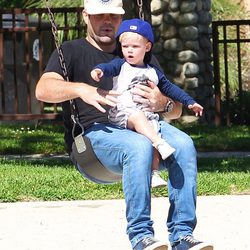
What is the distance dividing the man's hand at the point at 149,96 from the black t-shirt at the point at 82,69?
233 millimetres

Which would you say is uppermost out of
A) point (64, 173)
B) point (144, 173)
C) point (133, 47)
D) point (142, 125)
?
point (133, 47)

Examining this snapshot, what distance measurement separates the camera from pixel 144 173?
513cm

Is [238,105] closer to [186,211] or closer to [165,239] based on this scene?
[165,239]

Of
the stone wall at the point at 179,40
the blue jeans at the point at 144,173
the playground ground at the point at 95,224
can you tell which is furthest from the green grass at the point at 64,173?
the blue jeans at the point at 144,173

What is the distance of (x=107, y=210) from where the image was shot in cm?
797

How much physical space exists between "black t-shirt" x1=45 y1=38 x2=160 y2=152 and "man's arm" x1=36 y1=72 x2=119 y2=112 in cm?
11

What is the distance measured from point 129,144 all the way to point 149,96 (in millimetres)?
343

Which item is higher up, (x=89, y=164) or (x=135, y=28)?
(x=135, y=28)

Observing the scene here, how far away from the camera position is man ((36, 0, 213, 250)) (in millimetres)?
5145

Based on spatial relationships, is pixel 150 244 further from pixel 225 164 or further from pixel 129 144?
pixel 225 164

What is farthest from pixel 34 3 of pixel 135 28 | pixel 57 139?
pixel 135 28

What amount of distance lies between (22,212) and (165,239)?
1.66 metres

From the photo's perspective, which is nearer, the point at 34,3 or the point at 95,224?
the point at 95,224

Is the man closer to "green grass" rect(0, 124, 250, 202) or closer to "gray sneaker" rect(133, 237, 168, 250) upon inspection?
"gray sneaker" rect(133, 237, 168, 250)
